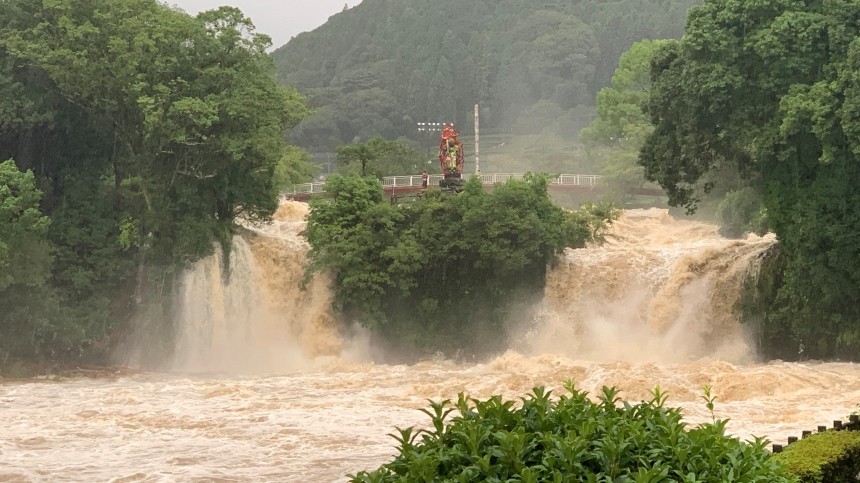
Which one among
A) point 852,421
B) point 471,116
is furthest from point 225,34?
point 471,116

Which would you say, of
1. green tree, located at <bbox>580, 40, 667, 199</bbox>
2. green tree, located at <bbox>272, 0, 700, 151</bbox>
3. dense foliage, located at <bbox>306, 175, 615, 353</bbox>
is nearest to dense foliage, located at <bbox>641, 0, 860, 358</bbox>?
dense foliage, located at <bbox>306, 175, 615, 353</bbox>

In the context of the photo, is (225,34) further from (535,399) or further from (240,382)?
(535,399)

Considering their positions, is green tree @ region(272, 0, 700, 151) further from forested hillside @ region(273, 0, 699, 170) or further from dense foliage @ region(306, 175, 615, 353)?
dense foliage @ region(306, 175, 615, 353)

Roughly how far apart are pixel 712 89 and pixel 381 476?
2091 centimetres

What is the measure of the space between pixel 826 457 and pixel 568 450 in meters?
3.37

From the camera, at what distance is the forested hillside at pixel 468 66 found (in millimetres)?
81250

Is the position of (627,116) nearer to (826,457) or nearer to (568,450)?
(826,457)

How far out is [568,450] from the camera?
22.7ft

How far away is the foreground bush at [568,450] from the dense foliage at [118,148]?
73.8 feet

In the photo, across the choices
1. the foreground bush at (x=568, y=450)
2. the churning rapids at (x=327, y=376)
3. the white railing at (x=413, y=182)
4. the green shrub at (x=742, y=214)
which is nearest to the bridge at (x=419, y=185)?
the white railing at (x=413, y=182)

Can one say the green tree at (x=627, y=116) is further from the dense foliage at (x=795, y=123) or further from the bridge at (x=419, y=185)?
the dense foliage at (x=795, y=123)

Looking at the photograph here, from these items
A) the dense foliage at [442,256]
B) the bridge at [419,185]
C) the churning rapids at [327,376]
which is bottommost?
the churning rapids at [327,376]

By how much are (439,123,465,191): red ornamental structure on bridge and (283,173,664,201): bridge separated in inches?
23.0

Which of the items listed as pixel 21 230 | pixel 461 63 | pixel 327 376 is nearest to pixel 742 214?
pixel 327 376
